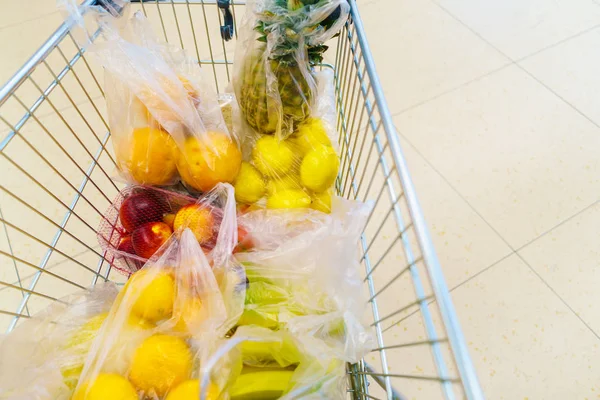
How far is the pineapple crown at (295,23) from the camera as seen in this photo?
0.49 meters

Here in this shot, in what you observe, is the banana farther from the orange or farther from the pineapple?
the pineapple

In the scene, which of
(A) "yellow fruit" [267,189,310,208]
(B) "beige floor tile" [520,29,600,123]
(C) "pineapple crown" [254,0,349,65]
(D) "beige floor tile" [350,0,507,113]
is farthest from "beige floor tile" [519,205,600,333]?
(C) "pineapple crown" [254,0,349,65]

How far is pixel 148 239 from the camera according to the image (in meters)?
0.57

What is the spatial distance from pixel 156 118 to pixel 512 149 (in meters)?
0.96

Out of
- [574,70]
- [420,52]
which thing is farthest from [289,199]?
[574,70]

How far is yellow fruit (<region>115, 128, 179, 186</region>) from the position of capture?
1.90 ft

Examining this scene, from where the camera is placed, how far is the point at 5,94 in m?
0.40

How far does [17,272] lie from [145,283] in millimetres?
582

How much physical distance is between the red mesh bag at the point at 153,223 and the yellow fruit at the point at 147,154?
0.09ft

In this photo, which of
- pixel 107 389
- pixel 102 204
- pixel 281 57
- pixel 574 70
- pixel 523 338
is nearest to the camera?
pixel 107 389

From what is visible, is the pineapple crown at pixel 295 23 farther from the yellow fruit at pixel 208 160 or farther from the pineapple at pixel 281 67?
the yellow fruit at pixel 208 160

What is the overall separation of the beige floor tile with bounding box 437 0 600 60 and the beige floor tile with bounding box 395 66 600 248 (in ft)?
0.56

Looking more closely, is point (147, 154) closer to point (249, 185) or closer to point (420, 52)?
point (249, 185)

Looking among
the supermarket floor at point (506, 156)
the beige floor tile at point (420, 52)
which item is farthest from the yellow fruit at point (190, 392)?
the beige floor tile at point (420, 52)
